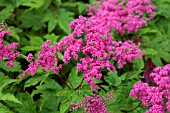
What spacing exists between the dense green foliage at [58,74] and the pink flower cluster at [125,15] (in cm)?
34

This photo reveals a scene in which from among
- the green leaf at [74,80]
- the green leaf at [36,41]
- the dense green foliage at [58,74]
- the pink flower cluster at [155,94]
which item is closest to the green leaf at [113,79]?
the dense green foliage at [58,74]

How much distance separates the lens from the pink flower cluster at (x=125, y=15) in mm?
5749

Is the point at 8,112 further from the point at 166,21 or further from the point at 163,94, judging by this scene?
the point at 166,21

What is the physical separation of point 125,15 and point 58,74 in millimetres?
2235

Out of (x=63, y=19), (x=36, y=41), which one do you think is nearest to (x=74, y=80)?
(x=36, y=41)

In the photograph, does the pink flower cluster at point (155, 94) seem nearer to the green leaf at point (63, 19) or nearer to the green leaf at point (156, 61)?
the green leaf at point (156, 61)

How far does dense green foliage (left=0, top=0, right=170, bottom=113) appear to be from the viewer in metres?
4.37

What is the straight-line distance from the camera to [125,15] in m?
6.12

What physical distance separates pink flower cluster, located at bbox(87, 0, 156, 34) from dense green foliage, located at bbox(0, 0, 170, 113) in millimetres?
336

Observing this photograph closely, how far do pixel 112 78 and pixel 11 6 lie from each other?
2.13 metres

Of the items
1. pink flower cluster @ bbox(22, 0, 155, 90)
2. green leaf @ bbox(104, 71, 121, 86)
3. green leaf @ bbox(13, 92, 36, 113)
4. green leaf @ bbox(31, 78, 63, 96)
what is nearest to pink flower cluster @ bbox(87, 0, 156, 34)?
pink flower cluster @ bbox(22, 0, 155, 90)

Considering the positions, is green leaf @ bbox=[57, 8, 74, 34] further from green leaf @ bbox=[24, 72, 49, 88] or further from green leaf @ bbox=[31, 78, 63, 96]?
green leaf @ bbox=[24, 72, 49, 88]

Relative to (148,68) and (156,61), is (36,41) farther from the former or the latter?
(156,61)

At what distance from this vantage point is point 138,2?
6051mm
